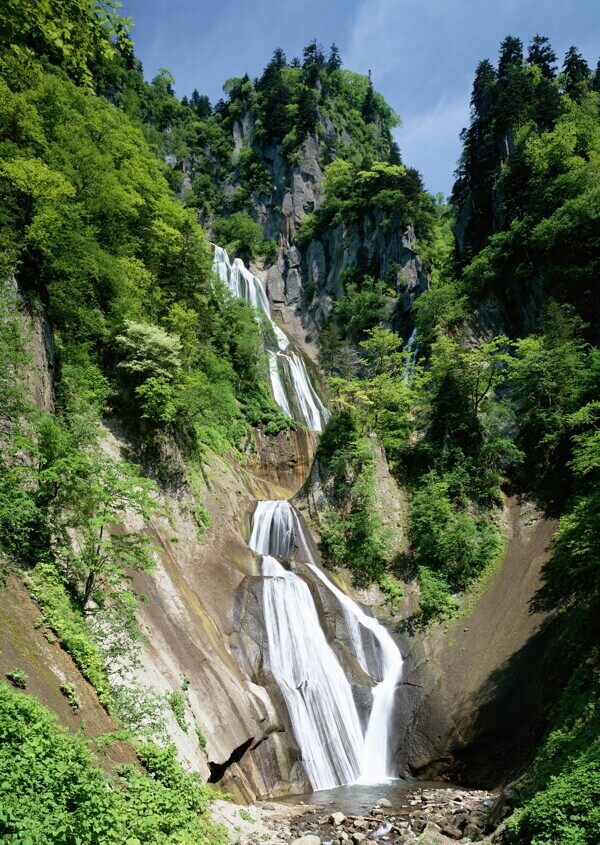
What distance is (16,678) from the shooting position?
21.7ft

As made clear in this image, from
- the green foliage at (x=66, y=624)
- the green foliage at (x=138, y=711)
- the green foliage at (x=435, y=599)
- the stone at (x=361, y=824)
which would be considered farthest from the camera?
the green foliage at (x=435, y=599)

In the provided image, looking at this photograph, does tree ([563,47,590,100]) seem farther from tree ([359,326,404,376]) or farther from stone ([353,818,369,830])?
stone ([353,818,369,830])

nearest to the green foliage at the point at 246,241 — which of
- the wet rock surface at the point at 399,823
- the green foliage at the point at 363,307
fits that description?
the green foliage at the point at 363,307

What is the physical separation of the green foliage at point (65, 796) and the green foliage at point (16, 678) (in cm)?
69

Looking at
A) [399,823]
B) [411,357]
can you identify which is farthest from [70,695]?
[411,357]

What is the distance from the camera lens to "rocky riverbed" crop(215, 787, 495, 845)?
9839mm

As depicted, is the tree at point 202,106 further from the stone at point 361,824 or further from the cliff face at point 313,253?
the stone at point 361,824

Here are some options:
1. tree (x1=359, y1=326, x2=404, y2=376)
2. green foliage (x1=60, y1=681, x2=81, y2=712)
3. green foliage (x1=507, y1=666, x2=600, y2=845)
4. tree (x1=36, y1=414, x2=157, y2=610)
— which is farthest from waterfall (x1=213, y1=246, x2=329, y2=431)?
green foliage (x1=60, y1=681, x2=81, y2=712)

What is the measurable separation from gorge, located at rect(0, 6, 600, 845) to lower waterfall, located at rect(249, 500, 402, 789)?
0.09 meters

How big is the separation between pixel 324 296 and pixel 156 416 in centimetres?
3654

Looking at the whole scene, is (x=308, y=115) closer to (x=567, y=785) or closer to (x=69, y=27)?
(x=69, y=27)

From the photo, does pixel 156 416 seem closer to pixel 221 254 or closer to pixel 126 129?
pixel 126 129

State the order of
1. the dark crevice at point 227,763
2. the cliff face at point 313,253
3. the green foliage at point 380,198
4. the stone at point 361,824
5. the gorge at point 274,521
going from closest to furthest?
the gorge at point 274,521 → the stone at point 361,824 → the dark crevice at point 227,763 → the cliff face at point 313,253 → the green foliage at point 380,198

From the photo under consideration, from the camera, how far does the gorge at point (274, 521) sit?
819cm
